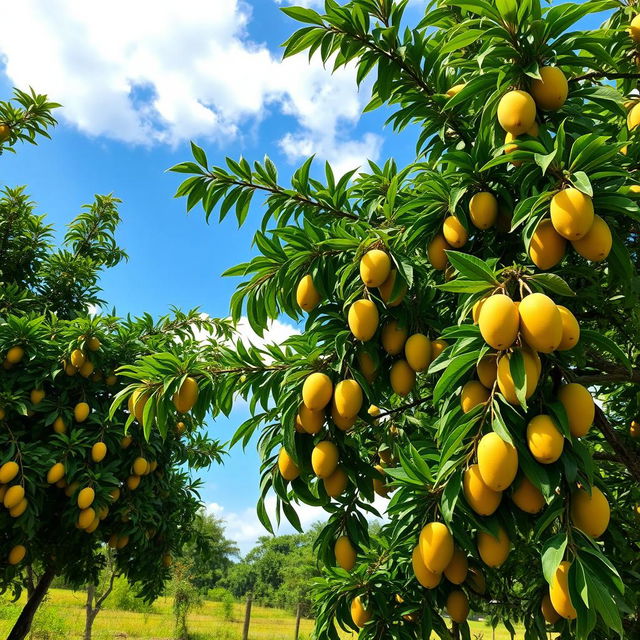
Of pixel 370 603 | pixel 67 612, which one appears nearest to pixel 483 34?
pixel 370 603

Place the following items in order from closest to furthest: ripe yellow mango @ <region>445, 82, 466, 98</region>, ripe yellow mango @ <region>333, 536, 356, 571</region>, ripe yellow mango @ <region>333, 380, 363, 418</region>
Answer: ripe yellow mango @ <region>333, 380, 363, 418</region>
ripe yellow mango @ <region>333, 536, 356, 571</region>
ripe yellow mango @ <region>445, 82, 466, 98</region>

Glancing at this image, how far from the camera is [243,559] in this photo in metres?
49.7

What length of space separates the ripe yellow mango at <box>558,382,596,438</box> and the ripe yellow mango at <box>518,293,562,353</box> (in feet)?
0.64

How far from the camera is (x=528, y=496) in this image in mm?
1331

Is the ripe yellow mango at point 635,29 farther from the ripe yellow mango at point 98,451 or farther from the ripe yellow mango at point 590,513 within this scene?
the ripe yellow mango at point 98,451

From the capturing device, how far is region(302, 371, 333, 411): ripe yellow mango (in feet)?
5.56

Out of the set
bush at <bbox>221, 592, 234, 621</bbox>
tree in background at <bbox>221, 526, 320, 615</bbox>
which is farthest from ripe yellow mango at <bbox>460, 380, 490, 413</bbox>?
tree in background at <bbox>221, 526, 320, 615</bbox>

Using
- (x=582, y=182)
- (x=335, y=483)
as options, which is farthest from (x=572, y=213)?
(x=335, y=483)

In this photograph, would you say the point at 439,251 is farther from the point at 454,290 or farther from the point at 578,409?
the point at 578,409

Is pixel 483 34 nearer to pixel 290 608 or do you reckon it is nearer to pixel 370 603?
Result: pixel 370 603

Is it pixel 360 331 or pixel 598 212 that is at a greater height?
pixel 598 212

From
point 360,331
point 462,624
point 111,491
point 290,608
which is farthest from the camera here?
point 290,608

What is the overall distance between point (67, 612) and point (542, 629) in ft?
73.7

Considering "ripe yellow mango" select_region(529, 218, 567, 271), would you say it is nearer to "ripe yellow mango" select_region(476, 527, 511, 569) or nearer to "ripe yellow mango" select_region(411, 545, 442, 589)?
"ripe yellow mango" select_region(476, 527, 511, 569)
